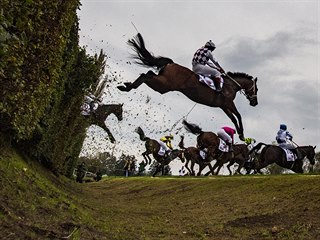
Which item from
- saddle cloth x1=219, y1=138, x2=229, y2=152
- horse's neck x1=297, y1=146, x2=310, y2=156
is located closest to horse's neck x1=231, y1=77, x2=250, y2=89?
A: horse's neck x1=297, y1=146, x2=310, y2=156

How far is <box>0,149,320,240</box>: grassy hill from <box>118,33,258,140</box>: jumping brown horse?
3.89 meters

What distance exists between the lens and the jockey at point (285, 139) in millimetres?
19594

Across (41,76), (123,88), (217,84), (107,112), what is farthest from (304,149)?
(41,76)

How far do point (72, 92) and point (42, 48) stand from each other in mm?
5079

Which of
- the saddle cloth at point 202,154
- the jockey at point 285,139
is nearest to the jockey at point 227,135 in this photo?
the saddle cloth at point 202,154

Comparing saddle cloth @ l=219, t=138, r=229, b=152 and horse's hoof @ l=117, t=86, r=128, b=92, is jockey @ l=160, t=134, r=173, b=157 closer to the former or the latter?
saddle cloth @ l=219, t=138, r=229, b=152

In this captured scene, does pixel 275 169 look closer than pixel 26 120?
No

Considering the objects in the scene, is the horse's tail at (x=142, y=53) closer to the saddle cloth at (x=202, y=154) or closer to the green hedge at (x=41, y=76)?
the green hedge at (x=41, y=76)

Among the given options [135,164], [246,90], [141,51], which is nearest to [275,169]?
[135,164]

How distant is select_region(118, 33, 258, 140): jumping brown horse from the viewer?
13.9 metres

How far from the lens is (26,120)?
7414mm

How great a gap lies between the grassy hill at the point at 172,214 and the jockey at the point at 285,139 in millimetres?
8017

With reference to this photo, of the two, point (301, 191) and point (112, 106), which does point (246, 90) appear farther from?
point (112, 106)

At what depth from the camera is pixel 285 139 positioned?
19750 millimetres
